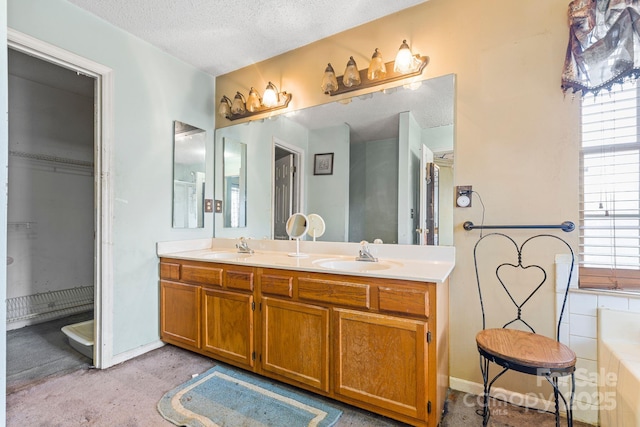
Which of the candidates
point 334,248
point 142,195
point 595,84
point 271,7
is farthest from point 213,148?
point 595,84

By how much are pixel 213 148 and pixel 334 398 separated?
2.42 meters

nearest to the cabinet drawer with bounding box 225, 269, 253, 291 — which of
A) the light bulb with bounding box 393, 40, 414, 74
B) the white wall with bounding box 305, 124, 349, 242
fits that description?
the white wall with bounding box 305, 124, 349, 242

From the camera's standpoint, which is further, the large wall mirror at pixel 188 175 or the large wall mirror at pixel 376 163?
the large wall mirror at pixel 188 175

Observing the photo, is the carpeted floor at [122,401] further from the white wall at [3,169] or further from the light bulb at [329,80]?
the light bulb at [329,80]

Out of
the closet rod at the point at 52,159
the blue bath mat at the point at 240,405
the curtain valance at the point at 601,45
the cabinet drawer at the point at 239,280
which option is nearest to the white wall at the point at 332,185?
the cabinet drawer at the point at 239,280

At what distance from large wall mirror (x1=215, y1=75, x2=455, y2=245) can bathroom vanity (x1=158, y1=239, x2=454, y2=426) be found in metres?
0.21

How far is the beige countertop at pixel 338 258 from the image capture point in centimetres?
159

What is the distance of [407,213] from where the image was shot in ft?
6.72

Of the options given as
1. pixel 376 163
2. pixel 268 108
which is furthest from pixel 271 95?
pixel 376 163

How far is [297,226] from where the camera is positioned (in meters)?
2.45

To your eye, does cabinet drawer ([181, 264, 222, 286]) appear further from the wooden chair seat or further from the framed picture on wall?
the wooden chair seat

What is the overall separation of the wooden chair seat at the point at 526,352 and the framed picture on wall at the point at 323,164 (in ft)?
4.93

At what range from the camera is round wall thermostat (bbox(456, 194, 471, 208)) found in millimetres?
1850

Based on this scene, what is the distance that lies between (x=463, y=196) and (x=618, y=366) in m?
1.06
